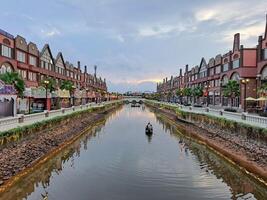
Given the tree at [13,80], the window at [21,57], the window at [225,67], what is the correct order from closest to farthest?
the tree at [13,80]
the window at [21,57]
the window at [225,67]

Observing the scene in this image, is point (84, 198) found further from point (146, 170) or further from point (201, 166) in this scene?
point (201, 166)

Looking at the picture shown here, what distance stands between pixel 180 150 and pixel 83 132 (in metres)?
19.7

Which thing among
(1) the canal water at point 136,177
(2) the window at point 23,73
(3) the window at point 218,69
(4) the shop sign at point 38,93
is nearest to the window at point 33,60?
(2) the window at point 23,73

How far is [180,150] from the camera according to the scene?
35.6m

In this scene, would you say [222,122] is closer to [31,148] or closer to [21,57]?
[31,148]

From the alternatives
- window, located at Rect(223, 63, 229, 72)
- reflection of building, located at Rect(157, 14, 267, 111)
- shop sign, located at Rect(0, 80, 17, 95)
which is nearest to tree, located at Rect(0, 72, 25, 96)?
shop sign, located at Rect(0, 80, 17, 95)

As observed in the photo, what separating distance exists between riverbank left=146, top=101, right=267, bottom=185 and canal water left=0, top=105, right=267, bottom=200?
966mm

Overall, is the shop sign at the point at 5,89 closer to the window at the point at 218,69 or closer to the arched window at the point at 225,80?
the arched window at the point at 225,80

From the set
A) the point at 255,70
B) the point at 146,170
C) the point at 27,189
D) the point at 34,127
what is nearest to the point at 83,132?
the point at 34,127

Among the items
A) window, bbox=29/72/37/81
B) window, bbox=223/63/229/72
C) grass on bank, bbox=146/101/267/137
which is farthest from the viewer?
window, bbox=223/63/229/72

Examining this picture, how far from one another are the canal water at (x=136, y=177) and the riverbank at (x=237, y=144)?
3.17ft

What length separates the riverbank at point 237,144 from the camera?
24573mm

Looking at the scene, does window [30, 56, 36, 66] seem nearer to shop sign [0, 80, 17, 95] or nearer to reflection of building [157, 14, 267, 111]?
shop sign [0, 80, 17, 95]

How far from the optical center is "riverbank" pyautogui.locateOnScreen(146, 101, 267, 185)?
24.6 metres
